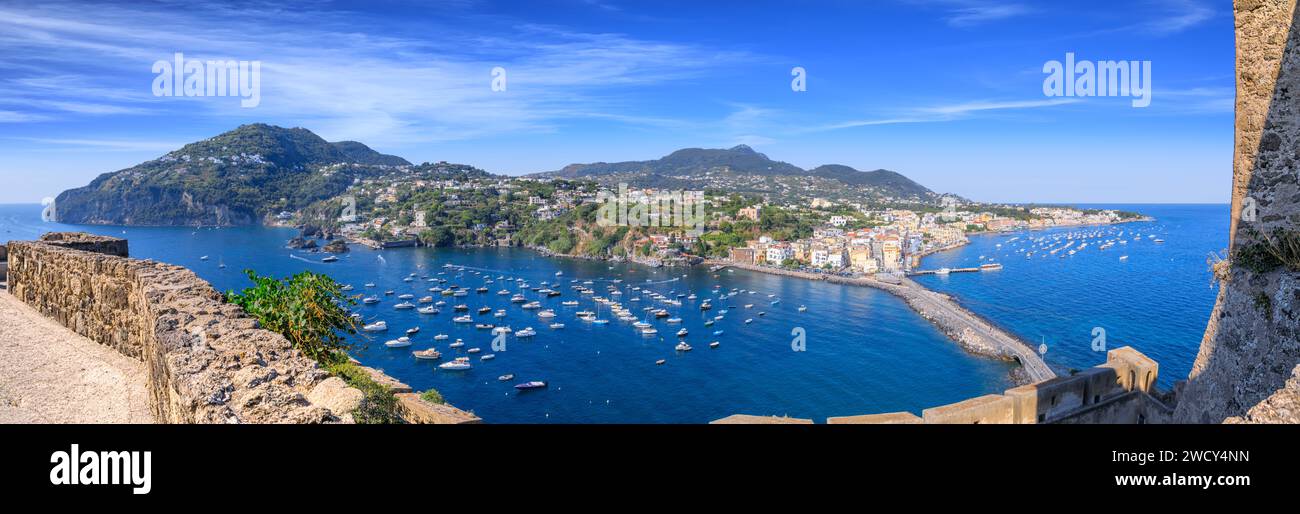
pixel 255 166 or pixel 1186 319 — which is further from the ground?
pixel 255 166

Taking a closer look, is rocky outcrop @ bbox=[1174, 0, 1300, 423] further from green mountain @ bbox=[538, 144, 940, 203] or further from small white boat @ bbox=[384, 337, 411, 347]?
green mountain @ bbox=[538, 144, 940, 203]

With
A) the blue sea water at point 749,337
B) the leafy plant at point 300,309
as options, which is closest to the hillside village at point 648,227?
the blue sea water at point 749,337

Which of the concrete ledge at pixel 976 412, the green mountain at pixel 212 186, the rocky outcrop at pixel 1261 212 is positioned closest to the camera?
the rocky outcrop at pixel 1261 212

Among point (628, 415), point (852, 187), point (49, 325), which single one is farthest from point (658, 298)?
point (852, 187)

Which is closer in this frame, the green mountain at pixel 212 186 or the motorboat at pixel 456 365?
the motorboat at pixel 456 365

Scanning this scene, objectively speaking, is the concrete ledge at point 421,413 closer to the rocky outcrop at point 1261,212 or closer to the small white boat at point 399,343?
the rocky outcrop at point 1261,212
